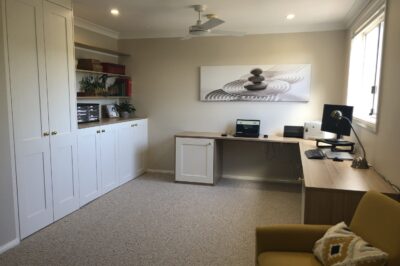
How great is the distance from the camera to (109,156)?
14.4 ft

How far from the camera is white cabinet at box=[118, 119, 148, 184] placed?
470cm

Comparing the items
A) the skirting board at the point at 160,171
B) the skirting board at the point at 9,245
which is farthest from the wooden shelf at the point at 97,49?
the skirting board at the point at 9,245

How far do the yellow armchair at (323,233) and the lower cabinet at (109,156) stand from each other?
2.65m

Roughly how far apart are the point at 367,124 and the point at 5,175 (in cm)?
336

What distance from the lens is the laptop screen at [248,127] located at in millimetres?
4723

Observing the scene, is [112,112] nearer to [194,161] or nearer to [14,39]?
[194,161]

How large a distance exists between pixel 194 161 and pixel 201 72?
145 cm

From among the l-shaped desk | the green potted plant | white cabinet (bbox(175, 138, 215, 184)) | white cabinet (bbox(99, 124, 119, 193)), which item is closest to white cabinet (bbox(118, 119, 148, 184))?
white cabinet (bbox(99, 124, 119, 193))

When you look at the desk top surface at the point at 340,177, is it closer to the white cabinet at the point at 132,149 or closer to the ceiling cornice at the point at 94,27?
the white cabinet at the point at 132,149

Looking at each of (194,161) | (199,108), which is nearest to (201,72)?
(199,108)

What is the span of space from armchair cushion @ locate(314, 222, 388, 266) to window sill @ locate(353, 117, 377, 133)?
136 cm

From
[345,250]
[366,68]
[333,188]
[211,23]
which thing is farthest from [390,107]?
[211,23]

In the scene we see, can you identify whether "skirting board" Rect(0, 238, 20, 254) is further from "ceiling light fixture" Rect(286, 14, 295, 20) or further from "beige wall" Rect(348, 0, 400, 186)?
"ceiling light fixture" Rect(286, 14, 295, 20)

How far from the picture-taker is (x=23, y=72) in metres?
2.91
